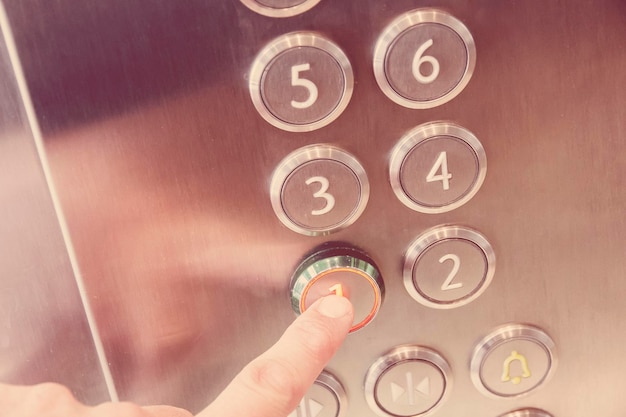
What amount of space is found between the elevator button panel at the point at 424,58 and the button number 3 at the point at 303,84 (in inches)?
1.3

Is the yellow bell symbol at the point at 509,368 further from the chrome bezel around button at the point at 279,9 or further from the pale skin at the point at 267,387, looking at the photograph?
the chrome bezel around button at the point at 279,9

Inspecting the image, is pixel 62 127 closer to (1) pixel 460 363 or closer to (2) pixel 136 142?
(2) pixel 136 142

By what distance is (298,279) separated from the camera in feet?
1.15

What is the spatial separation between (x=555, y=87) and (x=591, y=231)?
0.10 metres

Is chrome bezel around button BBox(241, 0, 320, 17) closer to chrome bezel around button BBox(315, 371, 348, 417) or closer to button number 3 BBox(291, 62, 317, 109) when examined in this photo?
button number 3 BBox(291, 62, 317, 109)

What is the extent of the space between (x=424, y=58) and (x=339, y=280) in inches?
5.2

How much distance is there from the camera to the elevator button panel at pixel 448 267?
355 mm

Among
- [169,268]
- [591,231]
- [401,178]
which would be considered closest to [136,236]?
[169,268]

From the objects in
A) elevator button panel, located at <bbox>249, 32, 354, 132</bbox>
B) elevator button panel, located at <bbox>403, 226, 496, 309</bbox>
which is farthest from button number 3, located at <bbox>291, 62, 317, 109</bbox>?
elevator button panel, located at <bbox>403, 226, 496, 309</bbox>

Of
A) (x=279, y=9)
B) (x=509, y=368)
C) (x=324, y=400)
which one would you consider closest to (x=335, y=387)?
(x=324, y=400)

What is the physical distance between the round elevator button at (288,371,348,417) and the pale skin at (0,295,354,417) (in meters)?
0.05

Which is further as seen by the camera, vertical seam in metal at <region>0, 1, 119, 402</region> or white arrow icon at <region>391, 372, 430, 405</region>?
white arrow icon at <region>391, 372, 430, 405</region>

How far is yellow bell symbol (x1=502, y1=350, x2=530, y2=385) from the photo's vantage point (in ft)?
1.29

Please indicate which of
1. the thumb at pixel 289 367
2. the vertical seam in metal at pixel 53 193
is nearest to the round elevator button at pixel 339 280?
the thumb at pixel 289 367
